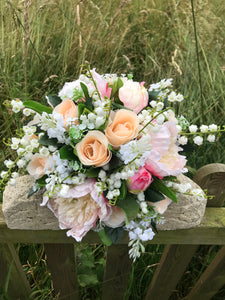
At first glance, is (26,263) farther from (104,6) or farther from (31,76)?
(104,6)

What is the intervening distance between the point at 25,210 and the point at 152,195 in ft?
1.15

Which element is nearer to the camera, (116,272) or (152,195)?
(152,195)

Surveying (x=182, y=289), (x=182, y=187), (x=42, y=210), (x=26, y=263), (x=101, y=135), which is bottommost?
(x=182, y=289)

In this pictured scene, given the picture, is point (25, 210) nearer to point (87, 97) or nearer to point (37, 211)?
point (37, 211)

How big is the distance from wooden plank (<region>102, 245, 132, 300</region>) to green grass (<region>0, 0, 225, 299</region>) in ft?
0.31

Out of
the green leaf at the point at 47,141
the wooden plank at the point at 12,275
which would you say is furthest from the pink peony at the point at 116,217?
the wooden plank at the point at 12,275

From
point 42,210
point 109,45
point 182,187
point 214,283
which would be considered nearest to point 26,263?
point 42,210

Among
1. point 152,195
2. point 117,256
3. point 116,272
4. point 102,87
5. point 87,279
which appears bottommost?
point 87,279

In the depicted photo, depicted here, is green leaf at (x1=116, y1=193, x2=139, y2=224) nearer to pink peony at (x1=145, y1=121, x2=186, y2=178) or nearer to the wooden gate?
pink peony at (x1=145, y1=121, x2=186, y2=178)

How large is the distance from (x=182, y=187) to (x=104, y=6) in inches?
80.1

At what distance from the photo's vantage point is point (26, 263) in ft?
4.41

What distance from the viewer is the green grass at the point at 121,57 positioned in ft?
4.60

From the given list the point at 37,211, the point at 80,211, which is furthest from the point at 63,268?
the point at 80,211

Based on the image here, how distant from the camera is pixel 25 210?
Result: 81 centimetres
